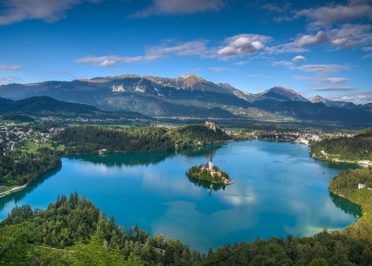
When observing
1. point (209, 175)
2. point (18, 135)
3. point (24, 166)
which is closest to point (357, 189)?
point (209, 175)

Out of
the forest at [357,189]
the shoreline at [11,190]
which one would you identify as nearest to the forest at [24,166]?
the shoreline at [11,190]

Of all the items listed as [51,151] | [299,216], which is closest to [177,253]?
[299,216]

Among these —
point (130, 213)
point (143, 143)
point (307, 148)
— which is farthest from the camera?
point (307, 148)

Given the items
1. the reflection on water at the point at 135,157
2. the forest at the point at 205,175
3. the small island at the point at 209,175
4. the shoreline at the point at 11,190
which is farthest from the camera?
the reflection on water at the point at 135,157

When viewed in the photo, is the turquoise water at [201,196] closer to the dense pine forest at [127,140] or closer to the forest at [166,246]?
the forest at [166,246]

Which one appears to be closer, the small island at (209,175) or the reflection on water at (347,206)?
the reflection on water at (347,206)

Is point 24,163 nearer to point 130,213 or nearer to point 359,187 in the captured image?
point 130,213
